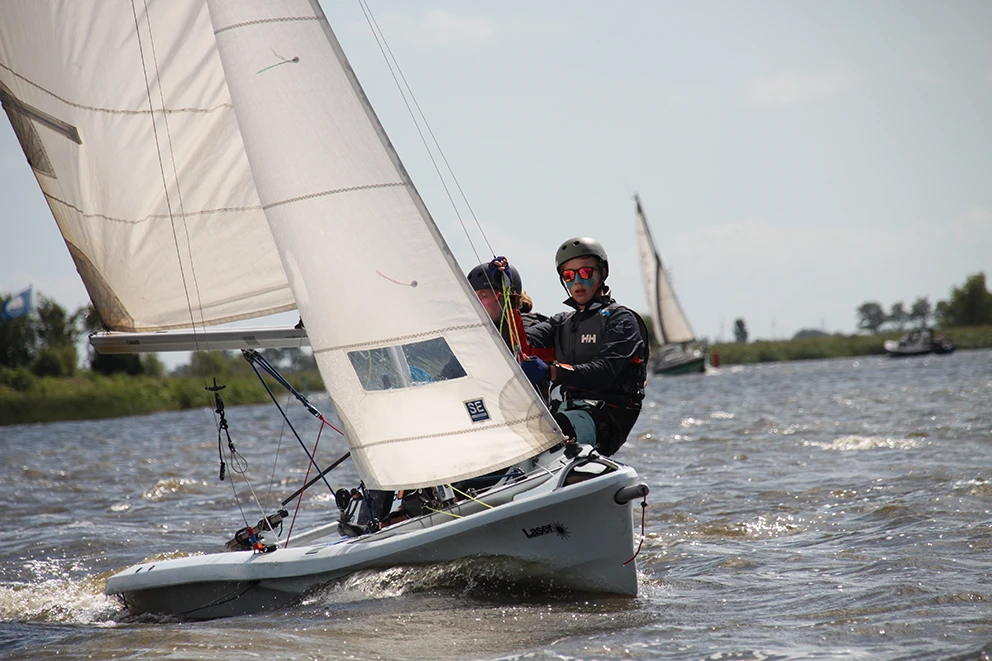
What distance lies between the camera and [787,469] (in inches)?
467

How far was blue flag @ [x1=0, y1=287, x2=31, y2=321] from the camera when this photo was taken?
44031mm

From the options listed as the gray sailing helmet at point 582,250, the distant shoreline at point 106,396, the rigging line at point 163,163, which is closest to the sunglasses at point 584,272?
the gray sailing helmet at point 582,250

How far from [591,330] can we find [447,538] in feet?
5.65

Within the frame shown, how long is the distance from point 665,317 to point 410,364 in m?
50.7

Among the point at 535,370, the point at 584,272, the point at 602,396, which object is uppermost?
the point at 584,272

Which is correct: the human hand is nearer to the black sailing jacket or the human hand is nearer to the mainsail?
the black sailing jacket

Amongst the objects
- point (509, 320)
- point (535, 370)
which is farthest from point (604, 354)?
point (509, 320)

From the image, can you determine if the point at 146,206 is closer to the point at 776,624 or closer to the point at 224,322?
the point at 224,322

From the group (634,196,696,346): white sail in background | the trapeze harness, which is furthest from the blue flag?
the trapeze harness

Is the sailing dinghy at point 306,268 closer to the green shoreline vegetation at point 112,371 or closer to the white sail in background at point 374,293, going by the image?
the white sail in background at point 374,293

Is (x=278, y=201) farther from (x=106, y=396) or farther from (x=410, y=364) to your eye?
(x=106, y=396)

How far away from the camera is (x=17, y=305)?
45188mm

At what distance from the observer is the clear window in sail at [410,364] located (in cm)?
555

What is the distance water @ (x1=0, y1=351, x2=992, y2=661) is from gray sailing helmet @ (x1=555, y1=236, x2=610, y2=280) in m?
2.15
